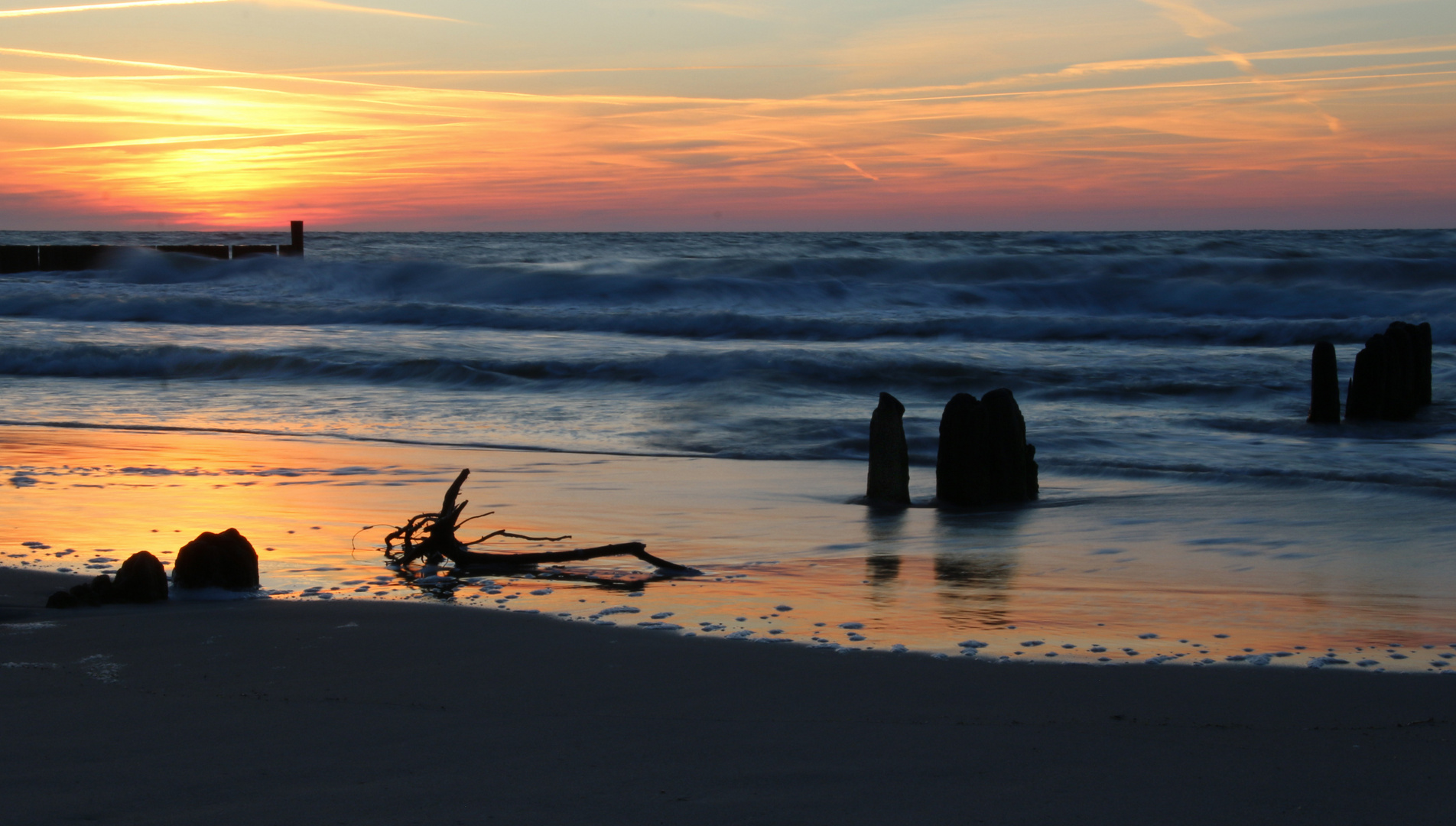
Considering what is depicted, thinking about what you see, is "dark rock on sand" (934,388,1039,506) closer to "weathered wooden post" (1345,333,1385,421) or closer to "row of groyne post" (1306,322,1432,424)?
"row of groyne post" (1306,322,1432,424)

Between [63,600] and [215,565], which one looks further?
[215,565]

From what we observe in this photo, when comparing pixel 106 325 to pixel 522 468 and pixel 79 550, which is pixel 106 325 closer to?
pixel 522 468

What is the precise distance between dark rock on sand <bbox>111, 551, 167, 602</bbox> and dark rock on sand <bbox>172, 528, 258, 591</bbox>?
0.11m

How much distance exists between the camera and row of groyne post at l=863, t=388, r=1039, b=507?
22.0 feet

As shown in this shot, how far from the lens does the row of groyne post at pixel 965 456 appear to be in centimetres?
671

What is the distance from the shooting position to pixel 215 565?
Answer: 13.8 feet

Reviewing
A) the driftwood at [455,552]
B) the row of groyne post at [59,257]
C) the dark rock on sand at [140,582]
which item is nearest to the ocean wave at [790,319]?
the row of groyne post at [59,257]

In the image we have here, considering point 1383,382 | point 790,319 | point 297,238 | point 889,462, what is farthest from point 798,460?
point 297,238

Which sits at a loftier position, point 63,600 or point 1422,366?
point 1422,366

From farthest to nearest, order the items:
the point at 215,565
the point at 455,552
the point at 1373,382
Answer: the point at 1373,382, the point at 455,552, the point at 215,565

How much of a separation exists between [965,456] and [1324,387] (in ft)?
21.2

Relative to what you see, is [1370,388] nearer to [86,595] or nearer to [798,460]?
[798,460]

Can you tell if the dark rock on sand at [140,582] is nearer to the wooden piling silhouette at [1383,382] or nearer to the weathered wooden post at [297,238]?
the wooden piling silhouette at [1383,382]

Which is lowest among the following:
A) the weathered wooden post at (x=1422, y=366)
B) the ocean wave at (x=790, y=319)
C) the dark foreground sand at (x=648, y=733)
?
the dark foreground sand at (x=648, y=733)
